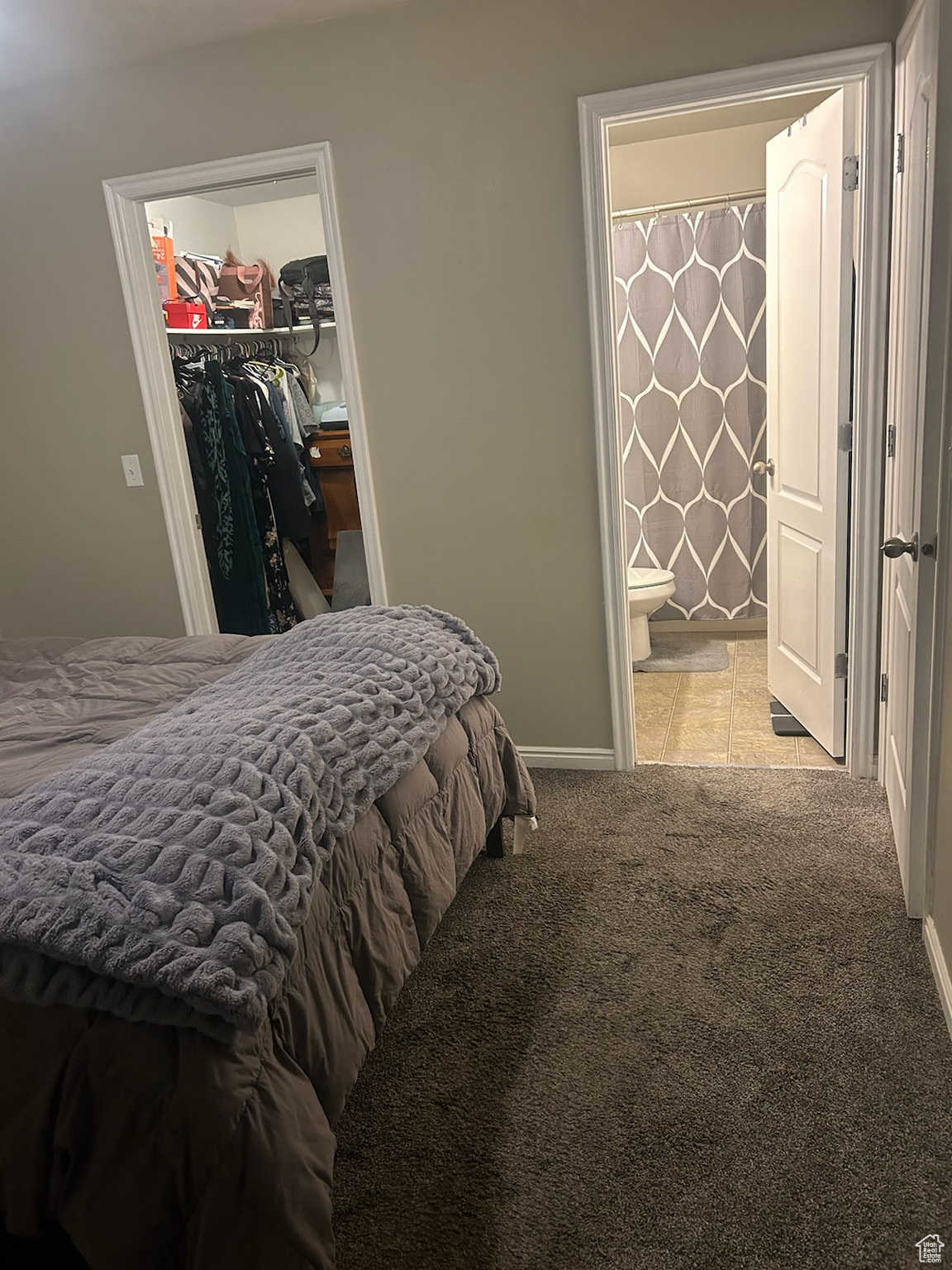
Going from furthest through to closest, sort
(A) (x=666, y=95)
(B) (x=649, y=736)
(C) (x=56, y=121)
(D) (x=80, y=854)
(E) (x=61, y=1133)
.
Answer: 1. (B) (x=649, y=736)
2. (C) (x=56, y=121)
3. (A) (x=666, y=95)
4. (D) (x=80, y=854)
5. (E) (x=61, y=1133)

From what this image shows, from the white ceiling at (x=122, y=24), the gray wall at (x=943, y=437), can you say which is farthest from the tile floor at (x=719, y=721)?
the white ceiling at (x=122, y=24)

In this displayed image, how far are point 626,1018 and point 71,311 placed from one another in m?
2.93

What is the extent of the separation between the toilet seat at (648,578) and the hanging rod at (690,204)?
63.6 inches

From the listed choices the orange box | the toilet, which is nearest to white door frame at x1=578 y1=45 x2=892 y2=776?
the toilet

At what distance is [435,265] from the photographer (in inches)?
116

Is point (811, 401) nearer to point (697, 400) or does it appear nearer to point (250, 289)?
point (697, 400)

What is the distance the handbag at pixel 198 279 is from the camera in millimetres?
4176

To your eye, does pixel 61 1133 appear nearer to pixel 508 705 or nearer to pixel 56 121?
pixel 508 705

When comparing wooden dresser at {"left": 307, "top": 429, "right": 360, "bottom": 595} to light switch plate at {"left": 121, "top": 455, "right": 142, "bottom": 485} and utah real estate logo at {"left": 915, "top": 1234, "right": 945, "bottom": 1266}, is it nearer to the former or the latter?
light switch plate at {"left": 121, "top": 455, "right": 142, "bottom": 485}

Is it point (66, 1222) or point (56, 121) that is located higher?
Answer: point (56, 121)

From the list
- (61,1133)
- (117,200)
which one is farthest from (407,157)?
(61,1133)

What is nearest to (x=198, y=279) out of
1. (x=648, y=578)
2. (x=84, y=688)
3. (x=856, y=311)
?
(x=648, y=578)

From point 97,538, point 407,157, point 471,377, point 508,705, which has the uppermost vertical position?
point 407,157

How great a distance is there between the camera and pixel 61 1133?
1290 millimetres
